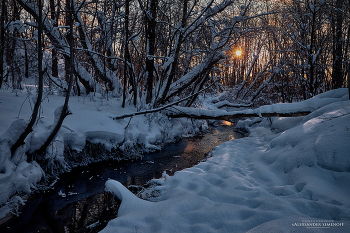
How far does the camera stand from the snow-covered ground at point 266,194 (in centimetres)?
201

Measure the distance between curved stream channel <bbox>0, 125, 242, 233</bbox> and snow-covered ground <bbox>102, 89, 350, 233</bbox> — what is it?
1.40 feet

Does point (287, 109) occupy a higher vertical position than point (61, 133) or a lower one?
higher

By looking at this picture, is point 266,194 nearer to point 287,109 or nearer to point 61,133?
point 287,109

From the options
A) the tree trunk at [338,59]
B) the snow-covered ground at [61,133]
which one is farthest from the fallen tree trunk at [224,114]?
the tree trunk at [338,59]

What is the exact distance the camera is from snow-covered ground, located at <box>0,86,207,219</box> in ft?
10.8

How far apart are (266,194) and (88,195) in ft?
10.2

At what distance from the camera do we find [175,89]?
8094 mm

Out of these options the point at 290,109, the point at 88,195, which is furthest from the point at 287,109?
the point at 88,195

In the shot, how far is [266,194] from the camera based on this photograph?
2654mm

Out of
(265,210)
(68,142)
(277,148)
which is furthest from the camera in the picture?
(68,142)

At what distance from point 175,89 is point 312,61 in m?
4.90

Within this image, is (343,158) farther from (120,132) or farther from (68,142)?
(68,142)

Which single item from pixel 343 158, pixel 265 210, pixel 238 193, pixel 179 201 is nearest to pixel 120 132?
pixel 179 201

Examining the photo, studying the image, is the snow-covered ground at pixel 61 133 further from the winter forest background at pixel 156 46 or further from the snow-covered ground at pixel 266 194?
the snow-covered ground at pixel 266 194
